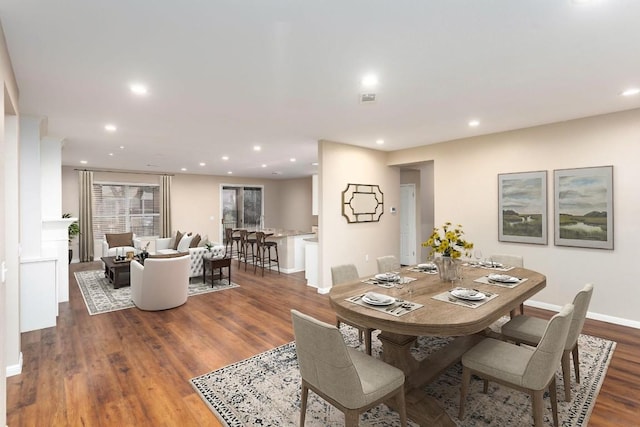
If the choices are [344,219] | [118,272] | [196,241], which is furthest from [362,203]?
[118,272]

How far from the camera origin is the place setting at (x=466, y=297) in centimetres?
225

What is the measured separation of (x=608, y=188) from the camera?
3883mm

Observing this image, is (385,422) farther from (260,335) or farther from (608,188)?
(608,188)

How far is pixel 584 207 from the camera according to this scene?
13.3 ft

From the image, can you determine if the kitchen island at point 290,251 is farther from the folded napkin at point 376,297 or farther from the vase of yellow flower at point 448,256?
the folded napkin at point 376,297

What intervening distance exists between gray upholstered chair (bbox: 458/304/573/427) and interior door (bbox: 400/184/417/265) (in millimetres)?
5553

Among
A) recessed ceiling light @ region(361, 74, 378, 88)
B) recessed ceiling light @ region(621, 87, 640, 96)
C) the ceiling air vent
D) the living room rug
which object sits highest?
recessed ceiling light @ region(621, 87, 640, 96)

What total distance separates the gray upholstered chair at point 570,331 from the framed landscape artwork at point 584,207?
82.5 inches

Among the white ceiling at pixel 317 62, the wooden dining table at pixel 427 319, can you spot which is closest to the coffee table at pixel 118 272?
the white ceiling at pixel 317 62

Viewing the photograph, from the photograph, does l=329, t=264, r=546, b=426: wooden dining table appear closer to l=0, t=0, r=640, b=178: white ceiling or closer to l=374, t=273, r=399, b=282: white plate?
l=374, t=273, r=399, b=282: white plate

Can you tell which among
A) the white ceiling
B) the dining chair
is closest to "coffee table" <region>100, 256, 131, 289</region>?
the white ceiling

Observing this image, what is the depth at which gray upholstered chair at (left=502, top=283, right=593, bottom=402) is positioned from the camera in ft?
7.38

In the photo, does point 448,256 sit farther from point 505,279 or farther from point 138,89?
point 138,89

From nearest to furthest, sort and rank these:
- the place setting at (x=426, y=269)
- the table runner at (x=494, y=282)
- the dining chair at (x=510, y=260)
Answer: the table runner at (x=494, y=282)
the place setting at (x=426, y=269)
the dining chair at (x=510, y=260)
